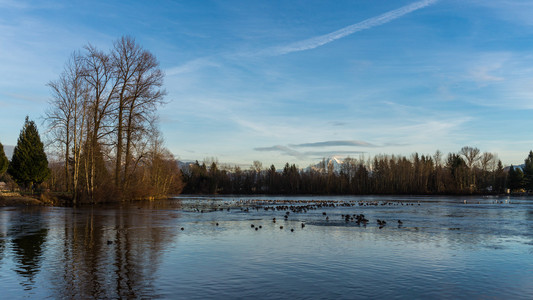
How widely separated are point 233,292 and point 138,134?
3634 centimetres

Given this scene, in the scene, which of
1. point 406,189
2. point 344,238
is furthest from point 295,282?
point 406,189

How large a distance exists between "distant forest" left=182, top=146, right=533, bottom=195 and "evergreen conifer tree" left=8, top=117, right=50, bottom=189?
235 ft

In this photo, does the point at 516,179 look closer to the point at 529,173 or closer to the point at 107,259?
the point at 529,173

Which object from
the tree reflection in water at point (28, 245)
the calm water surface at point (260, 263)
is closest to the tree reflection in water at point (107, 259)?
the calm water surface at point (260, 263)

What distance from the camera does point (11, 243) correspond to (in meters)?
15.0

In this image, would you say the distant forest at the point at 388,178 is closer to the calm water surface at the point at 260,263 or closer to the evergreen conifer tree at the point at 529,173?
the evergreen conifer tree at the point at 529,173

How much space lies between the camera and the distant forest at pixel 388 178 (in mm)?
113688

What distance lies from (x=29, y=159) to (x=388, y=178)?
10692 cm

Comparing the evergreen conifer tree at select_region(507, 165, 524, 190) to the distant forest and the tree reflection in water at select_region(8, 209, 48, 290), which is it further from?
the tree reflection in water at select_region(8, 209, 48, 290)

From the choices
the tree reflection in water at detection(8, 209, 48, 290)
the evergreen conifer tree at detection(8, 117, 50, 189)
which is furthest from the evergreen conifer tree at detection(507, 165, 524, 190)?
the tree reflection in water at detection(8, 209, 48, 290)

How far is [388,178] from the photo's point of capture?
130 meters

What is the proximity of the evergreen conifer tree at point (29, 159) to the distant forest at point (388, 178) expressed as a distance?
71550 millimetres

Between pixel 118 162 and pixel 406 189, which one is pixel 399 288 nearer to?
pixel 118 162

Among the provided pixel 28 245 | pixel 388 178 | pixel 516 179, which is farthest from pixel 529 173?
pixel 28 245
